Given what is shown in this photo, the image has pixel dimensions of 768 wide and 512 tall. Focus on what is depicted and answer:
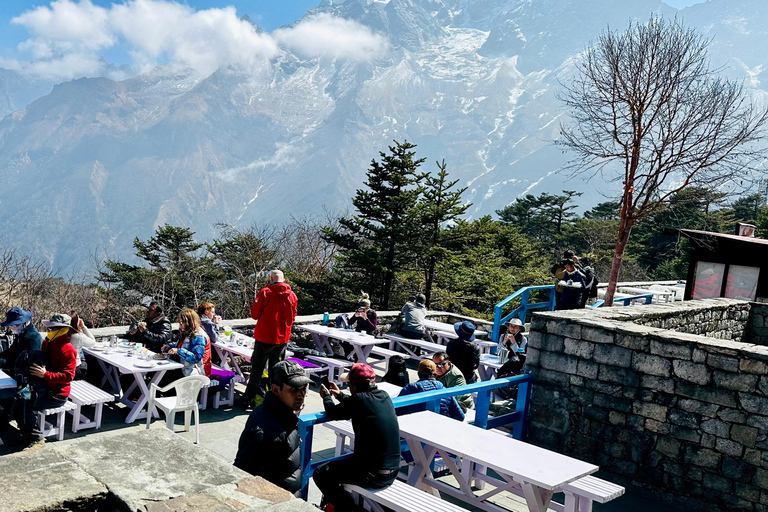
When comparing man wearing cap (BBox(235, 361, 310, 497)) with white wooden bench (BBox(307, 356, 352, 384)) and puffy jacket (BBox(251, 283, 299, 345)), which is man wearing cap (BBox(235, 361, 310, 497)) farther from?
white wooden bench (BBox(307, 356, 352, 384))

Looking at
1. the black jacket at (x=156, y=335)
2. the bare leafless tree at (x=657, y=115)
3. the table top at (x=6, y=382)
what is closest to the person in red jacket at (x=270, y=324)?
the black jacket at (x=156, y=335)

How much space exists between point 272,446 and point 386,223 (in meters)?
15.4

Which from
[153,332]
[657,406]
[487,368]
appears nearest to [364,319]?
[487,368]

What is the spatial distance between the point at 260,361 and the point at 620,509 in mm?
3946

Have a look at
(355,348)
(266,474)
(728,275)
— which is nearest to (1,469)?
(266,474)

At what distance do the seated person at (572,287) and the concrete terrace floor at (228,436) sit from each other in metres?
4.25

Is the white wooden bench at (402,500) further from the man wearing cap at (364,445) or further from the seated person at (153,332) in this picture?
the seated person at (153,332)

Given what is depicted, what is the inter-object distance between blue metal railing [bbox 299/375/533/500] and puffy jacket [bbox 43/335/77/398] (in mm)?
2317

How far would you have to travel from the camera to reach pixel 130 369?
6.27m

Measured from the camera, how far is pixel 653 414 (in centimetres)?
546

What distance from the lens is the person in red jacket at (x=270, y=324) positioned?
6969 mm

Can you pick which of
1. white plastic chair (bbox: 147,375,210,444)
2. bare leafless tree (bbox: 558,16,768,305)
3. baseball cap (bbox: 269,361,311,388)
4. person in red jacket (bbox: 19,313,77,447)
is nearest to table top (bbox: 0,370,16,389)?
person in red jacket (bbox: 19,313,77,447)

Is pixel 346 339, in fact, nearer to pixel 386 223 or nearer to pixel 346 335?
pixel 346 335

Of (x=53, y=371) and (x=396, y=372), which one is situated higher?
(x=396, y=372)
